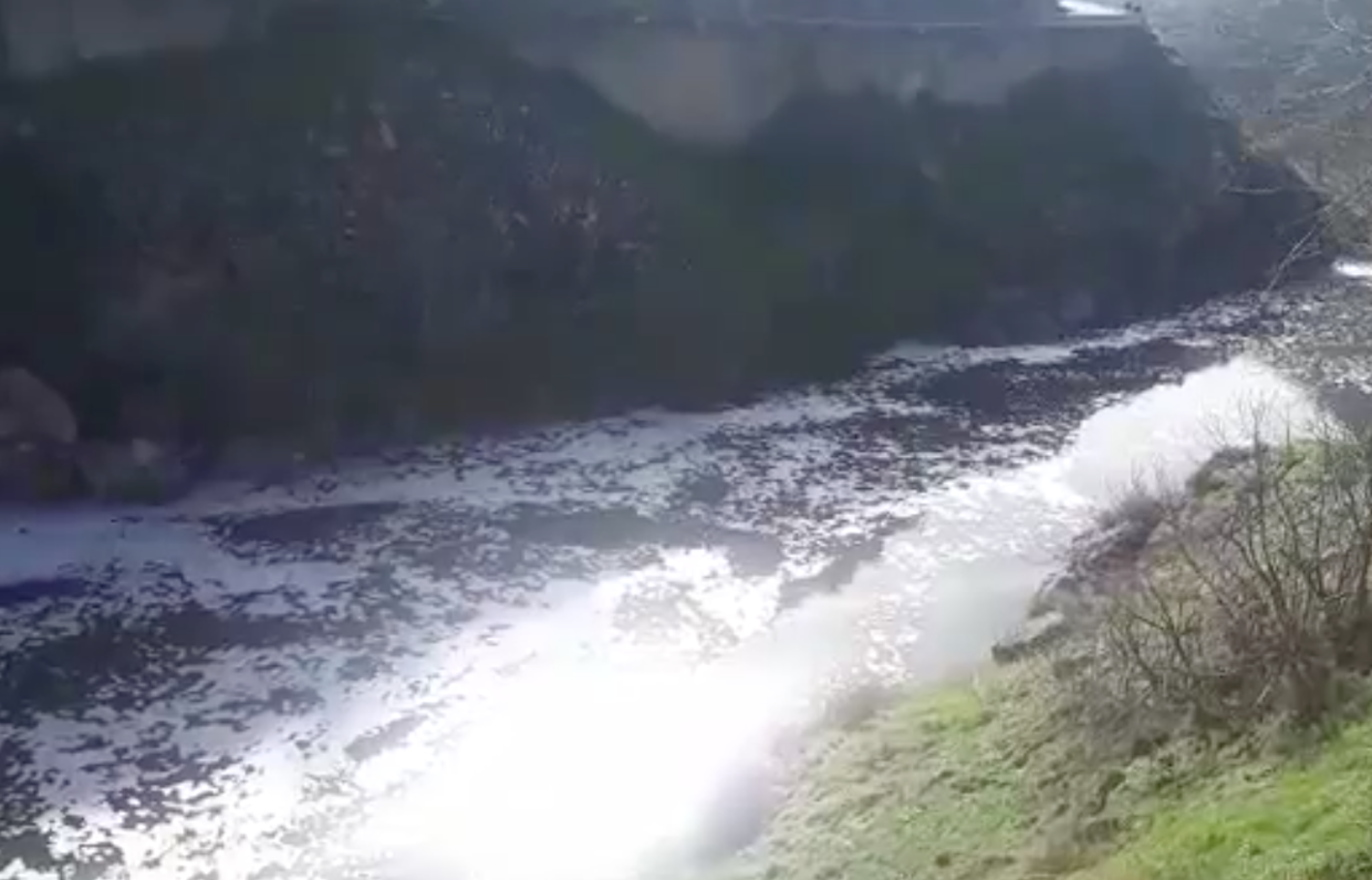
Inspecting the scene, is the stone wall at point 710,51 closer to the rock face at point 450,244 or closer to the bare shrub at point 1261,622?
the rock face at point 450,244

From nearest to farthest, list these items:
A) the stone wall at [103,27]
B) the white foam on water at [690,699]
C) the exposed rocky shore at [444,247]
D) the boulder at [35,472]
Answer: the white foam on water at [690,699], the boulder at [35,472], the exposed rocky shore at [444,247], the stone wall at [103,27]

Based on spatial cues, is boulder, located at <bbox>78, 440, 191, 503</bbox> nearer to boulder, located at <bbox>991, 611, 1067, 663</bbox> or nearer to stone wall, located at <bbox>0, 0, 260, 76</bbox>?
stone wall, located at <bbox>0, 0, 260, 76</bbox>

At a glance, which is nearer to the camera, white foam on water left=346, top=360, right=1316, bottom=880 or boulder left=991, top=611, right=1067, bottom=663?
white foam on water left=346, top=360, right=1316, bottom=880

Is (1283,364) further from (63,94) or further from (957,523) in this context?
(63,94)

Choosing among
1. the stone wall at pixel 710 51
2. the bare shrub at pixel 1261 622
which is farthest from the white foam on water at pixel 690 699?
the stone wall at pixel 710 51

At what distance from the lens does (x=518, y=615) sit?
24906 millimetres

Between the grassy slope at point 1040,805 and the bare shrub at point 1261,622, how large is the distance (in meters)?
0.58

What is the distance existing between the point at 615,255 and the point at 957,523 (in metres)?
13.5

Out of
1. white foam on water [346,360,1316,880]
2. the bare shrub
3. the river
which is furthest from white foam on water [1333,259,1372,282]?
the bare shrub

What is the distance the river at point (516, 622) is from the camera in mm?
18453

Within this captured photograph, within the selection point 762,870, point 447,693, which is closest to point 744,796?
point 762,870

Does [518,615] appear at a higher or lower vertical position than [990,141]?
lower

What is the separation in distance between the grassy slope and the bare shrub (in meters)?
0.58

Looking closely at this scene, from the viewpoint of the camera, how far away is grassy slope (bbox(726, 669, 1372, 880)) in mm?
10328
